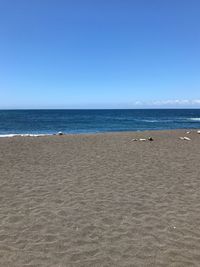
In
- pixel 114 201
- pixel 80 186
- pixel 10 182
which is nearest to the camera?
pixel 114 201

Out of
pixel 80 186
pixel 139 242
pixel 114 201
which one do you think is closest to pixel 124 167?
pixel 80 186

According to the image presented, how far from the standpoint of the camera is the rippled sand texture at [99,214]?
4828 mm

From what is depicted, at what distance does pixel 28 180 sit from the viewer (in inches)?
379

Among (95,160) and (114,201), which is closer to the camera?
(114,201)

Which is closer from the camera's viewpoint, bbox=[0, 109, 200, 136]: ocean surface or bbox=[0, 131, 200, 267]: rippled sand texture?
bbox=[0, 131, 200, 267]: rippled sand texture

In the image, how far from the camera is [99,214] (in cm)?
657

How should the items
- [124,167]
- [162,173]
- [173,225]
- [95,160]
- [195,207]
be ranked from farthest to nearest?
[95,160] < [124,167] < [162,173] < [195,207] < [173,225]

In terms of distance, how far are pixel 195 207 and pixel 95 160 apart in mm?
6746

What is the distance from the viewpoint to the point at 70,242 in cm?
525

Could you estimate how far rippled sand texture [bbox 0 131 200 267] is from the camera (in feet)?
15.8

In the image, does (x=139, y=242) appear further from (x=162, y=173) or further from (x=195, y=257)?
(x=162, y=173)

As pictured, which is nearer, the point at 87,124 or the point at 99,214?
the point at 99,214

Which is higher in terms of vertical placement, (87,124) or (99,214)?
(99,214)

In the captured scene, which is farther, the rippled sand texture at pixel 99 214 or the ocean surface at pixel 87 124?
the ocean surface at pixel 87 124
